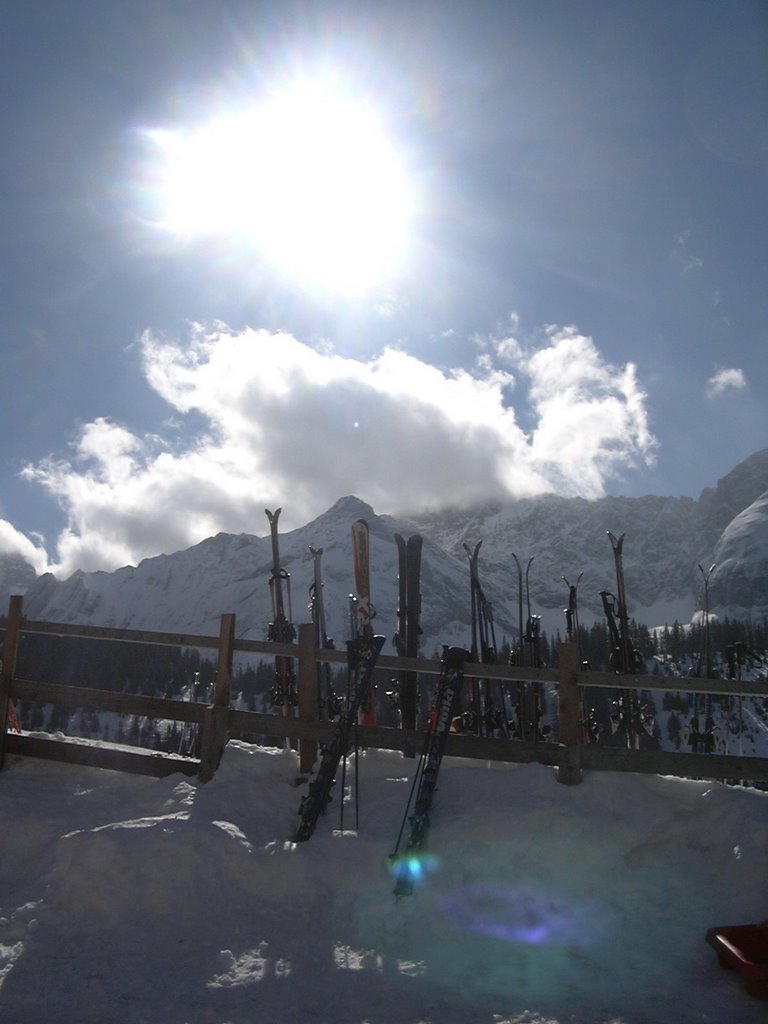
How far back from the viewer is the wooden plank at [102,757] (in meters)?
7.25

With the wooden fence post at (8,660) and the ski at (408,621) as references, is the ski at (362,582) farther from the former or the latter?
the wooden fence post at (8,660)

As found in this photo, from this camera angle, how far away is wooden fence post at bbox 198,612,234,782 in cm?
704

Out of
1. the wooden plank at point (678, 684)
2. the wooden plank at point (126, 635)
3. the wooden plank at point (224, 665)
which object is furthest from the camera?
the wooden plank at point (126, 635)

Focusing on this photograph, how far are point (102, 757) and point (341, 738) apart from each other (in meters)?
2.77

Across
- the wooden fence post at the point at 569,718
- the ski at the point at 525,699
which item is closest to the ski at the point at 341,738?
the wooden fence post at the point at 569,718

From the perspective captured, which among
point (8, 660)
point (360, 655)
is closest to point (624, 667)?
point (360, 655)

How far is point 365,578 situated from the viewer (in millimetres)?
11688

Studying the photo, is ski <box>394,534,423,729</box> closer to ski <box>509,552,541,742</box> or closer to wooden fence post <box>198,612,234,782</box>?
ski <box>509,552,541,742</box>

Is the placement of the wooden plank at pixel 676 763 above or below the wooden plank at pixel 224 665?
below

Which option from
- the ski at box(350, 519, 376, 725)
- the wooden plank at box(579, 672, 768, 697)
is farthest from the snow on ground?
the ski at box(350, 519, 376, 725)

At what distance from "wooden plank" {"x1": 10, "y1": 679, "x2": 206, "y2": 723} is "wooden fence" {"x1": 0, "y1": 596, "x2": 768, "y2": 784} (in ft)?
0.04

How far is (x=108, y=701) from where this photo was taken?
7934 mm

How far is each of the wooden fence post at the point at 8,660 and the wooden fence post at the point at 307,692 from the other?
3305 millimetres

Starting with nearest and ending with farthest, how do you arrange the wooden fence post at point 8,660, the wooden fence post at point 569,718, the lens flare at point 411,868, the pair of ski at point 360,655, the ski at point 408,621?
the lens flare at point 411,868, the wooden fence post at point 569,718, the pair of ski at point 360,655, the wooden fence post at point 8,660, the ski at point 408,621
